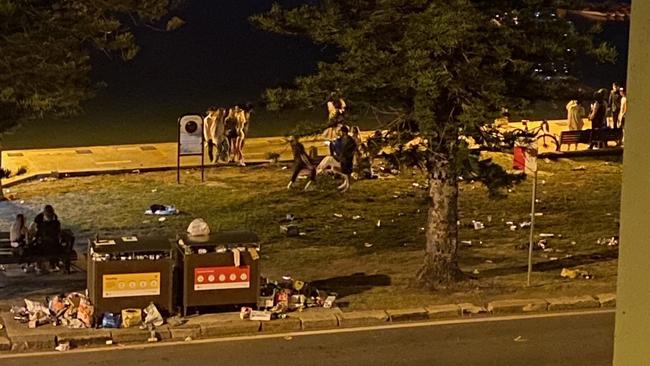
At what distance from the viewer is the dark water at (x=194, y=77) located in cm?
3083

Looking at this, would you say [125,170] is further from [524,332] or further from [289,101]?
[524,332]

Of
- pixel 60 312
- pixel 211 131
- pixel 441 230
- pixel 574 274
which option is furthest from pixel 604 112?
pixel 60 312

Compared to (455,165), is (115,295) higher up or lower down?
lower down

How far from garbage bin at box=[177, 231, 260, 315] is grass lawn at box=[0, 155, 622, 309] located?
1512mm

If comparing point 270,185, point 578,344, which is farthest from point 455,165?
point 270,185

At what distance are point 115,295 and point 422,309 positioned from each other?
3.77m

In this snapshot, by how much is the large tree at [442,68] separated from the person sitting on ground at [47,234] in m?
3.62

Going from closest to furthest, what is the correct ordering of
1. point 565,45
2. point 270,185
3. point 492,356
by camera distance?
1. point 492,356
2. point 565,45
3. point 270,185

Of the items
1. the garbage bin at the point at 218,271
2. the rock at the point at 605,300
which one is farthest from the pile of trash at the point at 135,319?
the rock at the point at 605,300

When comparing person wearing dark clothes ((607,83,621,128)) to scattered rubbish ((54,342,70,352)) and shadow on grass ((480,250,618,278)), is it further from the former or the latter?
scattered rubbish ((54,342,70,352))

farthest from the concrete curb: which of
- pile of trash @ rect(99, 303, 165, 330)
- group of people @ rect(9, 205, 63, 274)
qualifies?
group of people @ rect(9, 205, 63, 274)

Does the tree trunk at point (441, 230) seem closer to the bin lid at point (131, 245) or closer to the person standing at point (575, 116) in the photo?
the bin lid at point (131, 245)

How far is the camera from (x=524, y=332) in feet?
42.2

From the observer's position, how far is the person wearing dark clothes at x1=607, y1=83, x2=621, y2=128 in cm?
2803
